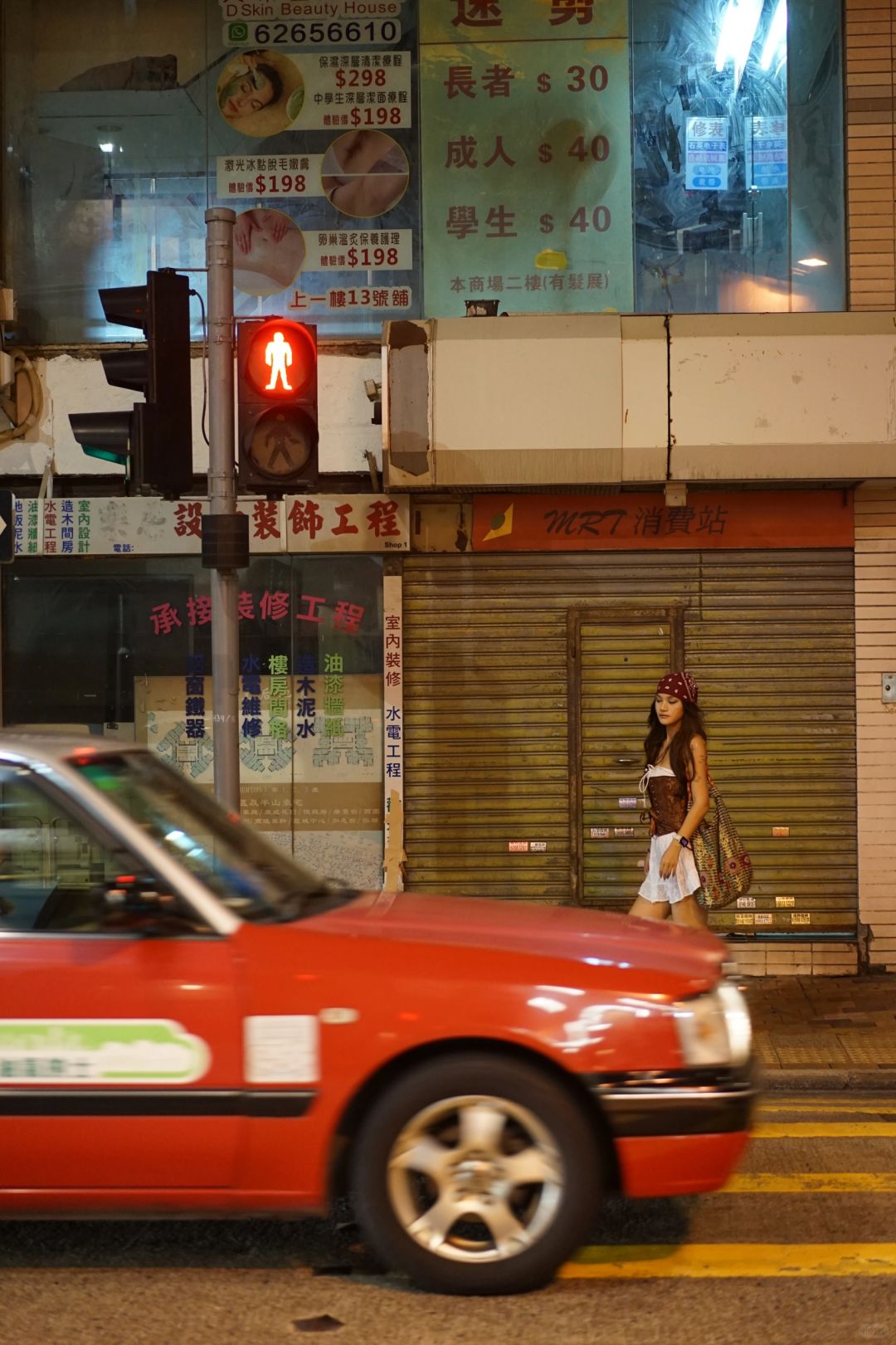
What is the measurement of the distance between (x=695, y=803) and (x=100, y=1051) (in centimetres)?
432

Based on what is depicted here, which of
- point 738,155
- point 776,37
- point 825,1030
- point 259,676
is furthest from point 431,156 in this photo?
point 825,1030

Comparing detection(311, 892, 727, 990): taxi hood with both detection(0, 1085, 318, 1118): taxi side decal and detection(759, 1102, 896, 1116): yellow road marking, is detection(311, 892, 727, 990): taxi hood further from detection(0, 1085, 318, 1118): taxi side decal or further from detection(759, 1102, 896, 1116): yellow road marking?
detection(759, 1102, 896, 1116): yellow road marking

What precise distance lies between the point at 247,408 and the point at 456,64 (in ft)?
14.6

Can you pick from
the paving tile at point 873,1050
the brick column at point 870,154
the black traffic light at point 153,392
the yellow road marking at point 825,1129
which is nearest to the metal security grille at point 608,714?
the brick column at point 870,154

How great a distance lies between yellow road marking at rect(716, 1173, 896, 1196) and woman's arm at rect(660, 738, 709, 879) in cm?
254

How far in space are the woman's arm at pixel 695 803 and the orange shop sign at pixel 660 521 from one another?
2.73 m

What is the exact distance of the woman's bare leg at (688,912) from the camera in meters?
7.88

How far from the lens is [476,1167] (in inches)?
161

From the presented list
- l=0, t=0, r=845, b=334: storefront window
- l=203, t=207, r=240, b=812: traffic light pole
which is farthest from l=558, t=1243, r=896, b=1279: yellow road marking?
l=0, t=0, r=845, b=334: storefront window

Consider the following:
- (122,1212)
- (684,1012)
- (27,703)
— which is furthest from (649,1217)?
(27,703)

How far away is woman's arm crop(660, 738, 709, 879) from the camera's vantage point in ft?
25.5

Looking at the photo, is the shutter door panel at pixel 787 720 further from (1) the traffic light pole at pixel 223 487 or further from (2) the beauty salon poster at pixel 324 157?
(1) the traffic light pole at pixel 223 487

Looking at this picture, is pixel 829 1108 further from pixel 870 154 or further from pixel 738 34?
pixel 738 34

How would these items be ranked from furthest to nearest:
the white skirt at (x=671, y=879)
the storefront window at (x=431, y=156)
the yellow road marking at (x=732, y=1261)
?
the storefront window at (x=431, y=156) < the white skirt at (x=671, y=879) < the yellow road marking at (x=732, y=1261)
